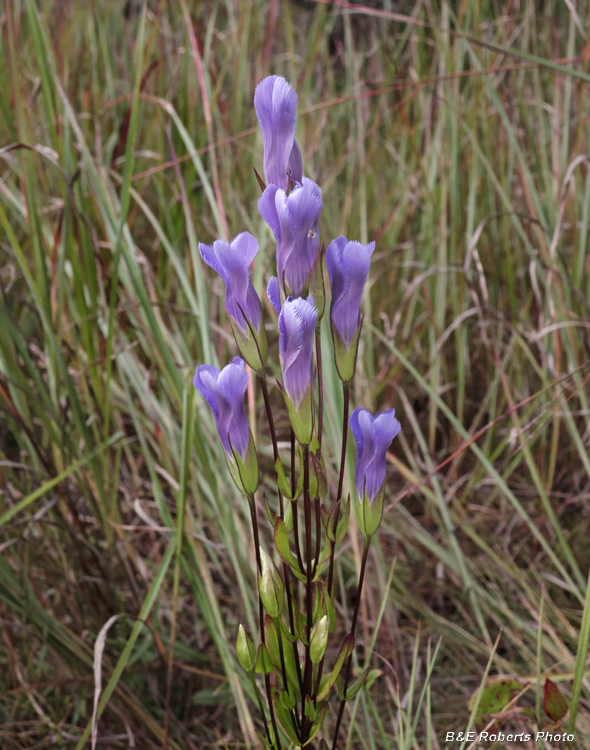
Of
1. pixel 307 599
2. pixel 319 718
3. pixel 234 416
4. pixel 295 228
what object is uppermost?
pixel 295 228

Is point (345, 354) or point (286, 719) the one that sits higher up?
point (345, 354)

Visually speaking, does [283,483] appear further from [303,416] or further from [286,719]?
[286,719]

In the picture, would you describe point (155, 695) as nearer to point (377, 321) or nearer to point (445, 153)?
point (377, 321)

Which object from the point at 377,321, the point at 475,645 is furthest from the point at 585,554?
the point at 377,321

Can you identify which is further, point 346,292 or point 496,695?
point 496,695

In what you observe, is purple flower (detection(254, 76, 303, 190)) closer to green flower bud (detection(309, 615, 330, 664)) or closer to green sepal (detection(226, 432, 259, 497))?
green sepal (detection(226, 432, 259, 497))

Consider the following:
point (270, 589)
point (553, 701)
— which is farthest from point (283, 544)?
point (553, 701)

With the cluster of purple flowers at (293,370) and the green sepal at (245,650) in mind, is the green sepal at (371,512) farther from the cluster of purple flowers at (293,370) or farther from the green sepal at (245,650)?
the green sepal at (245,650)
